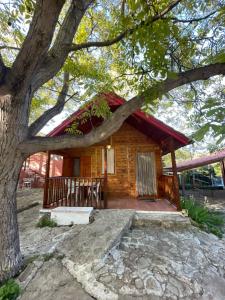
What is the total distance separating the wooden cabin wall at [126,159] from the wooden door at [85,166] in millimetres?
164

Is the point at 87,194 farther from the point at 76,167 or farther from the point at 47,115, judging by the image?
the point at 47,115

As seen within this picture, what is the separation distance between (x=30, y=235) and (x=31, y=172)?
43.2 ft

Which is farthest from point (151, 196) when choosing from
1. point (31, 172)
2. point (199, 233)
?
point (31, 172)

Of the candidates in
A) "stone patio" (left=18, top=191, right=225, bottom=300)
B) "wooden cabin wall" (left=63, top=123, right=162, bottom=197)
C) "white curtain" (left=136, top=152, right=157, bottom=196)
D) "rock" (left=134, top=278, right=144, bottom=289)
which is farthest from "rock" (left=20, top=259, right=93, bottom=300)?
"white curtain" (left=136, top=152, right=157, bottom=196)

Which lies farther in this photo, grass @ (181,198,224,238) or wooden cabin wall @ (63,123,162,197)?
wooden cabin wall @ (63,123,162,197)

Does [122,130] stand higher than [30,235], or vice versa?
[122,130]

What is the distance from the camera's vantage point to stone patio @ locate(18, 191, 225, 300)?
2658 millimetres

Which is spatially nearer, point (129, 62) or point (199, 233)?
point (129, 62)

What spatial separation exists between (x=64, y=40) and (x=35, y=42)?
0.62m

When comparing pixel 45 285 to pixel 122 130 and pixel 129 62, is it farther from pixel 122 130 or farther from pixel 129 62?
pixel 122 130

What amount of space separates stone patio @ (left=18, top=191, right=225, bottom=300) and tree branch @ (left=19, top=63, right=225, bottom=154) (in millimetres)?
2113

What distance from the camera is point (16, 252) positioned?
118 inches

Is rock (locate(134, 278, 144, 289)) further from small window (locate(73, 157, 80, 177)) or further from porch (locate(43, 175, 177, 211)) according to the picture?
small window (locate(73, 157, 80, 177))

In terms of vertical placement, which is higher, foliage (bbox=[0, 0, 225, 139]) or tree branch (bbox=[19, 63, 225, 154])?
foliage (bbox=[0, 0, 225, 139])
